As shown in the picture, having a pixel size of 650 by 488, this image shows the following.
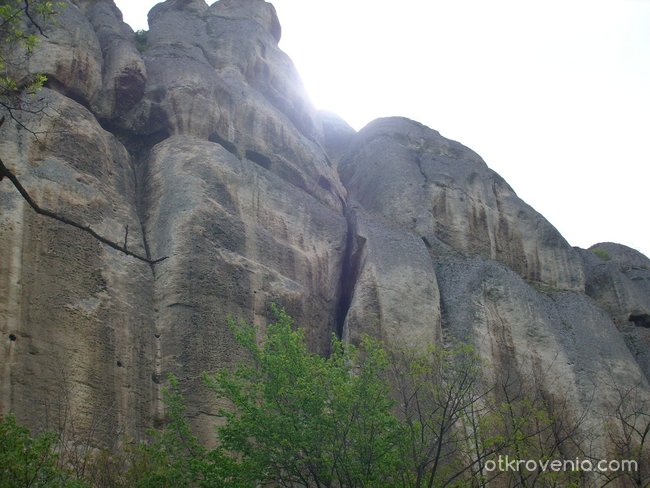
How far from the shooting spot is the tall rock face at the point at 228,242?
17609 millimetres

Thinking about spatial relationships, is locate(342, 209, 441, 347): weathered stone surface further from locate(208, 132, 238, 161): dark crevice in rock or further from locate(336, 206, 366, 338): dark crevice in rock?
locate(208, 132, 238, 161): dark crevice in rock

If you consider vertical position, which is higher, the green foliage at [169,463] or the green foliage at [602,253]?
the green foliage at [602,253]

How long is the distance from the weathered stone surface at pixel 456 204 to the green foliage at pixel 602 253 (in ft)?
16.5

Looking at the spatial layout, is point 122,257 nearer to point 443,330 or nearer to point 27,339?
point 27,339

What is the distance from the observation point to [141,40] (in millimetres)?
29031

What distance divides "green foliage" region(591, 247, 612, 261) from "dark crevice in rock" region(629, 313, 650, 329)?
4.61m

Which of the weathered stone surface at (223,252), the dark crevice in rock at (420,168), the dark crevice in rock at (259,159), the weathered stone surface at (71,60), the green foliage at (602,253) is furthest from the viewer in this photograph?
the green foliage at (602,253)

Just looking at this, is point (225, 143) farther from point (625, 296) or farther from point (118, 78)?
point (625, 296)

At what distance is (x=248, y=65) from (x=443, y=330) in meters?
12.2

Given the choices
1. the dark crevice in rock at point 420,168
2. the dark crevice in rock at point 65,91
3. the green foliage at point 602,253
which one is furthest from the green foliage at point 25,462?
the green foliage at point 602,253

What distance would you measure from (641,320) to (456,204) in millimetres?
8113

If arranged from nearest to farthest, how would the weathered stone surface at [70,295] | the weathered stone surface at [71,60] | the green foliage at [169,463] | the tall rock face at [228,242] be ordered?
the green foliage at [169,463]
the weathered stone surface at [70,295]
the tall rock face at [228,242]
the weathered stone surface at [71,60]

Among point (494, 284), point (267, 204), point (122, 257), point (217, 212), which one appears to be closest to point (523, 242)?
point (494, 284)

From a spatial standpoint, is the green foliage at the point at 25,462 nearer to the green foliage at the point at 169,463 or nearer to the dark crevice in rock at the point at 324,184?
the green foliage at the point at 169,463
